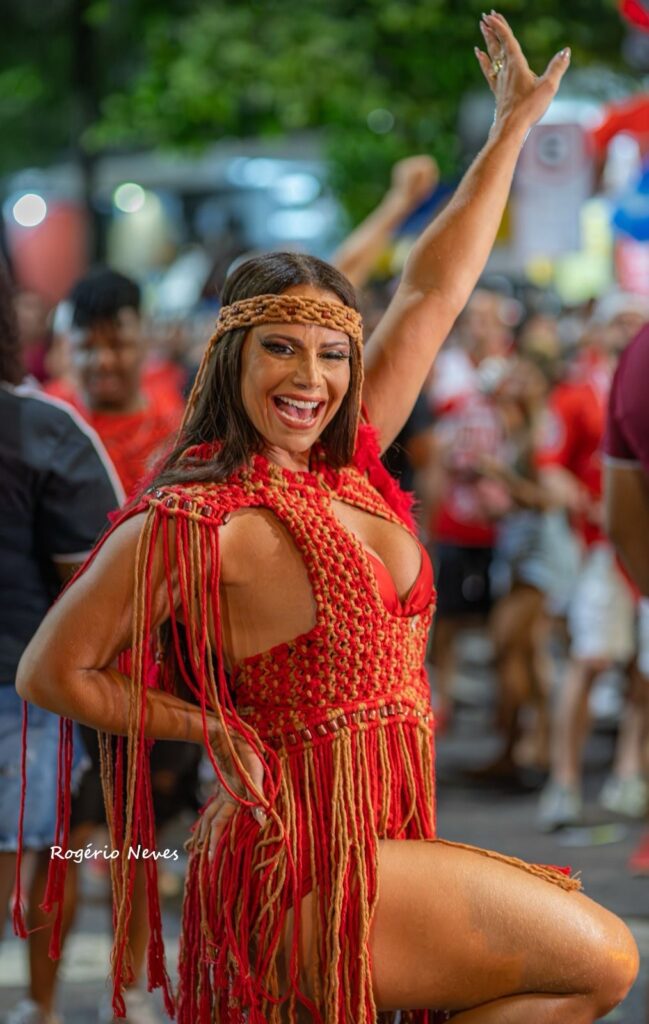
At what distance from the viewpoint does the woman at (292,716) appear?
2.66 m

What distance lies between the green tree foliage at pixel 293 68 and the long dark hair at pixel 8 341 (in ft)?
32.9

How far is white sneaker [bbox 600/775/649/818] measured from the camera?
6.83 metres

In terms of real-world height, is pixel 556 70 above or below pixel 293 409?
above

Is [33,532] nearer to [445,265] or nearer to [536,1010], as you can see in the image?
[445,265]

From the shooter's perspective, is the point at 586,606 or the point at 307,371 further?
the point at 586,606

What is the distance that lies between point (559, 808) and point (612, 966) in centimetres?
402

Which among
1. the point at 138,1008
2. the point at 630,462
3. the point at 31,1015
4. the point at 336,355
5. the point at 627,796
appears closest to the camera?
the point at 336,355

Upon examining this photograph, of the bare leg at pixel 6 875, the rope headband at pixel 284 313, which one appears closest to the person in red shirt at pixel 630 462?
the rope headband at pixel 284 313

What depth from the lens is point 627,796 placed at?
6.94m

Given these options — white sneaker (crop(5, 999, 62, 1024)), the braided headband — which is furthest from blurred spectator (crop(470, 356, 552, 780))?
the braided headband

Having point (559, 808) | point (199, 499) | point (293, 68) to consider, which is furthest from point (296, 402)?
point (293, 68)

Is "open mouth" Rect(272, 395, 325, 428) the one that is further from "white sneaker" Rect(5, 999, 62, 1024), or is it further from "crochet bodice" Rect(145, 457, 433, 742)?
"white sneaker" Rect(5, 999, 62, 1024)

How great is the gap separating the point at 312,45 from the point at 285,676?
11.8 meters

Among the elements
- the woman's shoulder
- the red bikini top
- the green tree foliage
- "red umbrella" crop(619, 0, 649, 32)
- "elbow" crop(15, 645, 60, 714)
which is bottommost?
"elbow" crop(15, 645, 60, 714)
